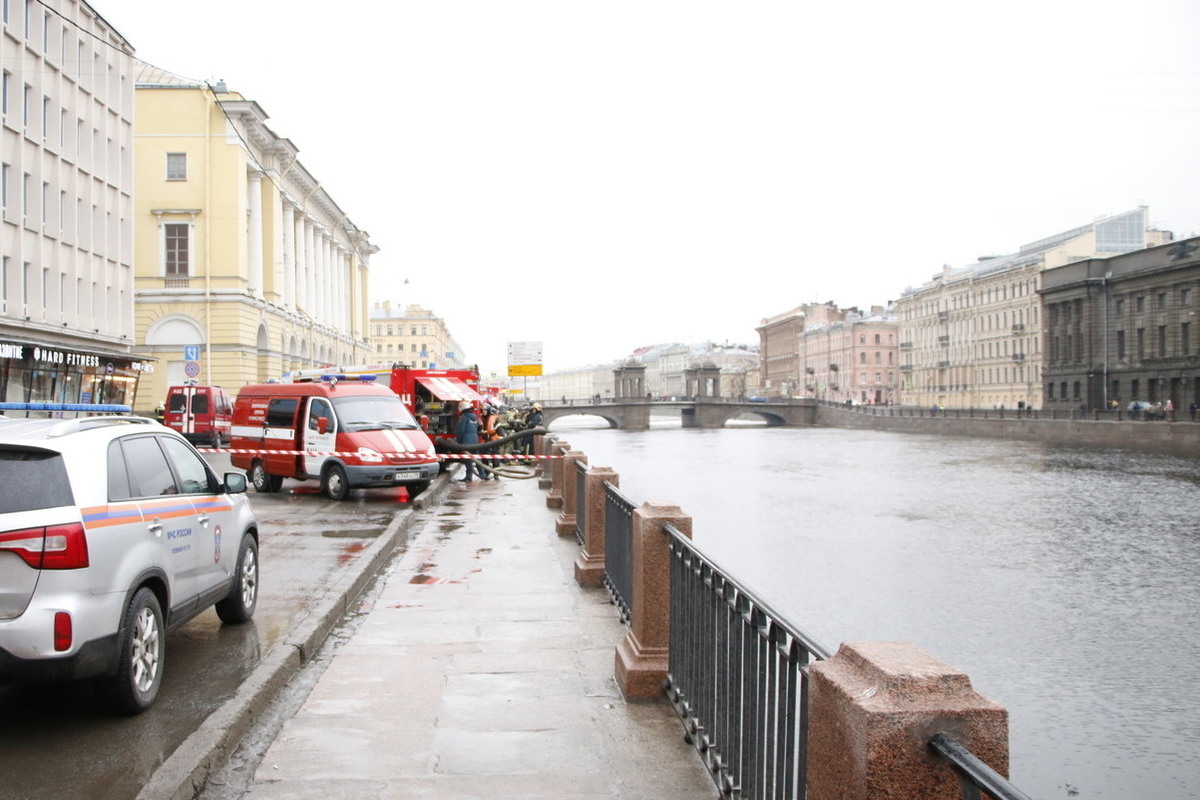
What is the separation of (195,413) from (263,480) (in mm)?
15904

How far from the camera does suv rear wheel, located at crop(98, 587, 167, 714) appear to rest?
553cm

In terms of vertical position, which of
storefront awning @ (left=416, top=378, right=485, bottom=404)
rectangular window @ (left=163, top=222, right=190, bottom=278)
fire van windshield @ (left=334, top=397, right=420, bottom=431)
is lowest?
fire van windshield @ (left=334, top=397, right=420, bottom=431)

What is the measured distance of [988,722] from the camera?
258cm

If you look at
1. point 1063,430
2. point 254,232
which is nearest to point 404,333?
point 254,232

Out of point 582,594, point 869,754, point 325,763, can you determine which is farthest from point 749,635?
point 582,594

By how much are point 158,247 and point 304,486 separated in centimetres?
3196

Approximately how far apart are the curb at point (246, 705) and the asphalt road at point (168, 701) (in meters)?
0.03

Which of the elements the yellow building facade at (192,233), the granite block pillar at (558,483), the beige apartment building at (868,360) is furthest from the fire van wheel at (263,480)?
the beige apartment building at (868,360)

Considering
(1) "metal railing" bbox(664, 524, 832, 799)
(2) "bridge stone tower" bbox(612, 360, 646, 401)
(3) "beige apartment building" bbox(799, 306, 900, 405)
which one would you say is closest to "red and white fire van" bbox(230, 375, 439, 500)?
(1) "metal railing" bbox(664, 524, 832, 799)

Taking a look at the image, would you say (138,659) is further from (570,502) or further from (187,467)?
(570,502)

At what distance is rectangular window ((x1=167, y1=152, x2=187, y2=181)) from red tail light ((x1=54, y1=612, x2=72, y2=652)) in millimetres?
48678

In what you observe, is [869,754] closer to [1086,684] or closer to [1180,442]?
[1086,684]

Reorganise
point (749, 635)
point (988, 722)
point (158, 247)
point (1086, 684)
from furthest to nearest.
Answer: point (158, 247)
point (1086, 684)
point (749, 635)
point (988, 722)

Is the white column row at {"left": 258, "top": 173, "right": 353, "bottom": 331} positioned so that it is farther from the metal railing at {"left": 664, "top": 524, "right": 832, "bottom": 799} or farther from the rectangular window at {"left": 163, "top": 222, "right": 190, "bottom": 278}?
the metal railing at {"left": 664, "top": 524, "right": 832, "bottom": 799}
